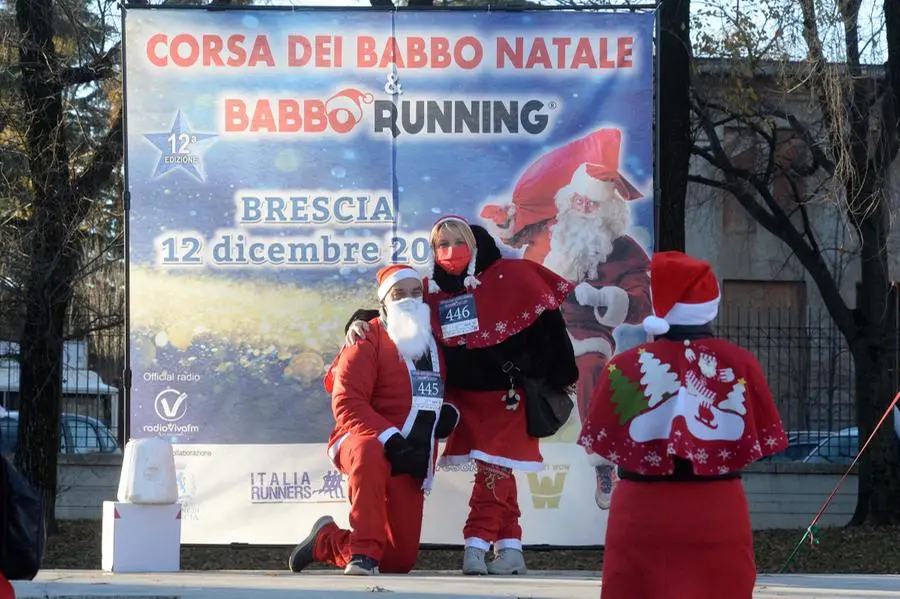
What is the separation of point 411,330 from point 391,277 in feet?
1.05

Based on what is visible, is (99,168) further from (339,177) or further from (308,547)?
(308,547)

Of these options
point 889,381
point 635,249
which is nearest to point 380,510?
point 635,249

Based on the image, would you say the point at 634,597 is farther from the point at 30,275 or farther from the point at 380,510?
the point at 30,275

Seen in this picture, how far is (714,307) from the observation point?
5074 millimetres

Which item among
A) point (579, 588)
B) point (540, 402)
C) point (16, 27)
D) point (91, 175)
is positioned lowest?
point (579, 588)

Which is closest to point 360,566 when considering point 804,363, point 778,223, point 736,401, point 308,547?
point 308,547

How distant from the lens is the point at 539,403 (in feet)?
25.8

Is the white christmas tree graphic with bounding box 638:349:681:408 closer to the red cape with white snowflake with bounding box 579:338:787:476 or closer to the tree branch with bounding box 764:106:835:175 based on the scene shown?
the red cape with white snowflake with bounding box 579:338:787:476

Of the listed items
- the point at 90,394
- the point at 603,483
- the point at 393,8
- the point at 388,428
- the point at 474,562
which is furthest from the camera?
the point at 90,394

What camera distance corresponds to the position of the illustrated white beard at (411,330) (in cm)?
776

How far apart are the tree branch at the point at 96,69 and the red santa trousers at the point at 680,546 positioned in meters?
9.06

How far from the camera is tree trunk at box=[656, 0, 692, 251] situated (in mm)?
12977

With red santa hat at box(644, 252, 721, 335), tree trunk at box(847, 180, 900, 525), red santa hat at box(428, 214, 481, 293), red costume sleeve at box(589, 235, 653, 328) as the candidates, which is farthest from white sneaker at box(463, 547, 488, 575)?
tree trunk at box(847, 180, 900, 525)

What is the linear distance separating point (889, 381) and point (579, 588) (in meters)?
8.40
